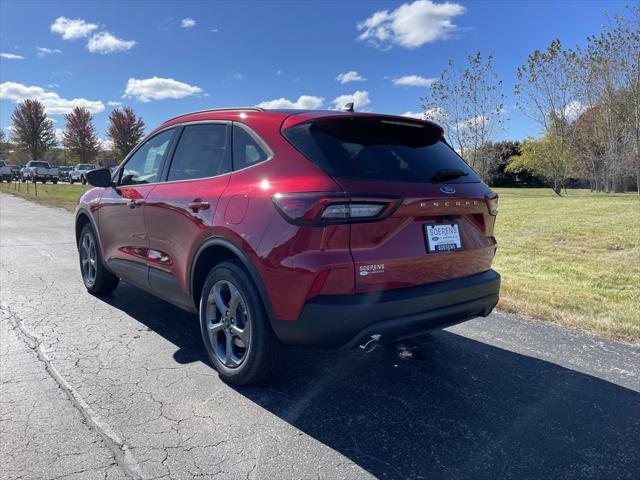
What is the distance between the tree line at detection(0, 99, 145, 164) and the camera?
61062 mm

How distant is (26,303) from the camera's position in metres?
5.28

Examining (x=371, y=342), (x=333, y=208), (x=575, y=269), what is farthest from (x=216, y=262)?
(x=575, y=269)

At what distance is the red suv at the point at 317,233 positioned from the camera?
272 centimetres

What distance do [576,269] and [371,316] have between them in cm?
568

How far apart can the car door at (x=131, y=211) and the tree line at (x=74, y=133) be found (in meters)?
60.7

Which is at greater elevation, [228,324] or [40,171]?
[40,171]

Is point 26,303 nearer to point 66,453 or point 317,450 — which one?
point 66,453

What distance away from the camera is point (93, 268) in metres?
5.66

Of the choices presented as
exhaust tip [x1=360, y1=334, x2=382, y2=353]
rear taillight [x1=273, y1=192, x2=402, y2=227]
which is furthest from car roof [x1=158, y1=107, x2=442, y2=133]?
exhaust tip [x1=360, y1=334, x2=382, y2=353]

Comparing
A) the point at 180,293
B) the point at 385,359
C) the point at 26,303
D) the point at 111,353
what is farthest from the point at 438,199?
the point at 26,303

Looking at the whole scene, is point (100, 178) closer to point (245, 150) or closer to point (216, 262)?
point (216, 262)

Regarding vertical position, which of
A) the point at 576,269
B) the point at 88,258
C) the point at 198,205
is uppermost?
the point at 198,205

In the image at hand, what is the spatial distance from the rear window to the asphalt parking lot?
1.46 metres

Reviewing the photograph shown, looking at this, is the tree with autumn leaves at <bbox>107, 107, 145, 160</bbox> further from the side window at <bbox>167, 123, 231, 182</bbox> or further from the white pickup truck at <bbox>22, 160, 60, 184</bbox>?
the side window at <bbox>167, 123, 231, 182</bbox>
